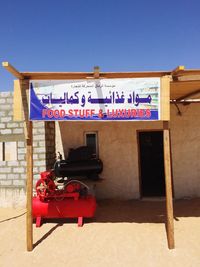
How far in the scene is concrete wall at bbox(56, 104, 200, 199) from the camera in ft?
32.3

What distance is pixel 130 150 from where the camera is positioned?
32.5 feet

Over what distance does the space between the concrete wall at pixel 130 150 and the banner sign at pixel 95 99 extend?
3992 millimetres

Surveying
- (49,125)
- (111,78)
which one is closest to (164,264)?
(111,78)

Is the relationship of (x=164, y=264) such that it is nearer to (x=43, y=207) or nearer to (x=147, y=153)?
(x=43, y=207)

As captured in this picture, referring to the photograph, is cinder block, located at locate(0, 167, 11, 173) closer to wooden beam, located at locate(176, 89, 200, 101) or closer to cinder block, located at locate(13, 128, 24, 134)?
cinder block, located at locate(13, 128, 24, 134)

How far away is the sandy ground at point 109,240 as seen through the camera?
529 centimetres

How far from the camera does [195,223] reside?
23.2ft

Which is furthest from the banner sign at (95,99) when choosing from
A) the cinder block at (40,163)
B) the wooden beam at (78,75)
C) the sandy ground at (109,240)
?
the cinder block at (40,163)

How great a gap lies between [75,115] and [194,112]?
5454mm

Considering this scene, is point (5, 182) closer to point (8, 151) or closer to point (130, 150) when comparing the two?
point (8, 151)

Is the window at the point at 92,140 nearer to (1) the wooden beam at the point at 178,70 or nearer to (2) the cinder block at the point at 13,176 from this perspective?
(2) the cinder block at the point at 13,176

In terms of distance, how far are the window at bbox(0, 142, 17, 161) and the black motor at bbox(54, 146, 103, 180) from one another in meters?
1.43

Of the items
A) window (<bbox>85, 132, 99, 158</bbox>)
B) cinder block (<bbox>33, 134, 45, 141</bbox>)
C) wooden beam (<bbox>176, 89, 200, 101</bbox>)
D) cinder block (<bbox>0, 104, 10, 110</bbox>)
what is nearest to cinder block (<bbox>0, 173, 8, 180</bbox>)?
cinder block (<bbox>33, 134, 45, 141</bbox>)

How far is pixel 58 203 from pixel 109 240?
180 centimetres
